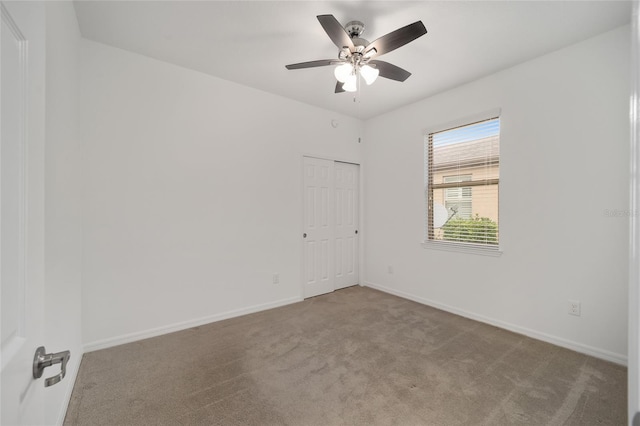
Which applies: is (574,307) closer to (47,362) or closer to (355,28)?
(355,28)

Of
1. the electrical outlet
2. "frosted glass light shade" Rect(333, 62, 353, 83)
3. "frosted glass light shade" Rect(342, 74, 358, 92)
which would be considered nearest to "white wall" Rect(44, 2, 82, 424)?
"frosted glass light shade" Rect(333, 62, 353, 83)

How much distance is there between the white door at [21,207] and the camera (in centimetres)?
56

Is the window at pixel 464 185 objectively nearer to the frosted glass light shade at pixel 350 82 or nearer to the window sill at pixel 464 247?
the window sill at pixel 464 247

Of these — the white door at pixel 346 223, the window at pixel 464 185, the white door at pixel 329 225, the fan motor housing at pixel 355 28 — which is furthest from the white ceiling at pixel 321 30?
the white door at pixel 346 223

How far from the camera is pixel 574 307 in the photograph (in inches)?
99.2

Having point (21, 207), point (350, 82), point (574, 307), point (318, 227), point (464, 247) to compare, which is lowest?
point (574, 307)

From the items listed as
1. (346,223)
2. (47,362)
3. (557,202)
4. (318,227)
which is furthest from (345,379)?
(346,223)

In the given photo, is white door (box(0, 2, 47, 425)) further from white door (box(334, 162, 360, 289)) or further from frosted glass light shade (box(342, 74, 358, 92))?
white door (box(334, 162, 360, 289))

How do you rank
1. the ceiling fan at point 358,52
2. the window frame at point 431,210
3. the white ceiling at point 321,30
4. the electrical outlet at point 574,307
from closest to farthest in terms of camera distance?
the ceiling fan at point 358,52, the white ceiling at point 321,30, the electrical outlet at point 574,307, the window frame at point 431,210

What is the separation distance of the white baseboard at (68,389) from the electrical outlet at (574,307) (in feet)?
13.0

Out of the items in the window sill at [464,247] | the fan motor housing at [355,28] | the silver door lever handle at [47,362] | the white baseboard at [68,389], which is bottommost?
the white baseboard at [68,389]

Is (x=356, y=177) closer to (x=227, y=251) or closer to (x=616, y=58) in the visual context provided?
(x=227, y=251)

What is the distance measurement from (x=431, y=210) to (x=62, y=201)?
12.2ft

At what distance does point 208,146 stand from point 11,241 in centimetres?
272
